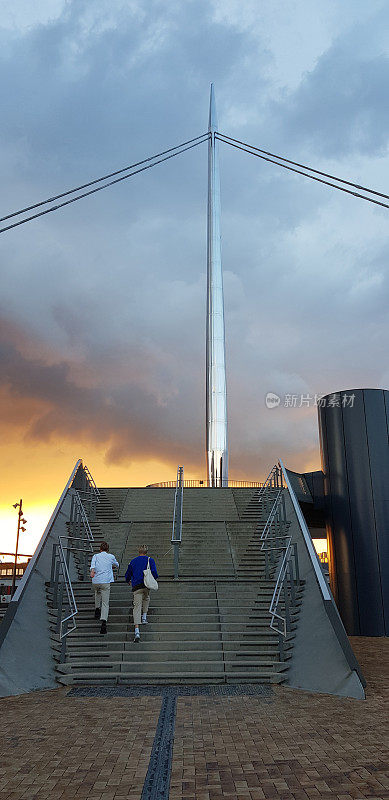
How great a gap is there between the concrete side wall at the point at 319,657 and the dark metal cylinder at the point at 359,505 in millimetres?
7894

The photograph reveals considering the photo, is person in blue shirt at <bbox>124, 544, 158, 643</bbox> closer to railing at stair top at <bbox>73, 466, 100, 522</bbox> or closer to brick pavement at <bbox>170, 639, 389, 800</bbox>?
brick pavement at <bbox>170, 639, 389, 800</bbox>

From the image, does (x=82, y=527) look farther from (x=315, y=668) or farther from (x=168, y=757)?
(x=168, y=757)

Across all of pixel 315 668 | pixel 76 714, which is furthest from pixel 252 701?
pixel 76 714

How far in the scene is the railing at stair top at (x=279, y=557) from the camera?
8.45 meters

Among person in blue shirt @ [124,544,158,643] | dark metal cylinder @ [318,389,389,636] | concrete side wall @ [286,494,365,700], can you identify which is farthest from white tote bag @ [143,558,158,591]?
dark metal cylinder @ [318,389,389,636]

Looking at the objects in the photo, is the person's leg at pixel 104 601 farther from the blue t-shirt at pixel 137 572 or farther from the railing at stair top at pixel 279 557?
the railing at stair top at pixel 279 557

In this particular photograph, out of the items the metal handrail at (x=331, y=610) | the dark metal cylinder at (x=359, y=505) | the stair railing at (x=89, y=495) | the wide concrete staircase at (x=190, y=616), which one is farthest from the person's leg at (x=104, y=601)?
the dark metal cylinder at (x=359, y=505)

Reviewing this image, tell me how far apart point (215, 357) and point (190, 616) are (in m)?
27.4

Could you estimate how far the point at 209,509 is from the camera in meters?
15.1

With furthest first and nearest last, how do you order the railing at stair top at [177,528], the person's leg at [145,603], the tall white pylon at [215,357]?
the tall white pylon at [215,357] < the railing at stair top at [177,528] < the person's leg at [145,603]

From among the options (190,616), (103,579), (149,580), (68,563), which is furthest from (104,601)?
(68,563)

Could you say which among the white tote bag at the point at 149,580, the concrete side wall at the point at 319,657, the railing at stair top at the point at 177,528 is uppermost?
the railing at stair top at the point at 177,528

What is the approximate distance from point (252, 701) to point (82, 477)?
10860 millimetres

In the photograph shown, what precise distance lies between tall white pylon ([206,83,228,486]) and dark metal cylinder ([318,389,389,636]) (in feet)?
48.2
